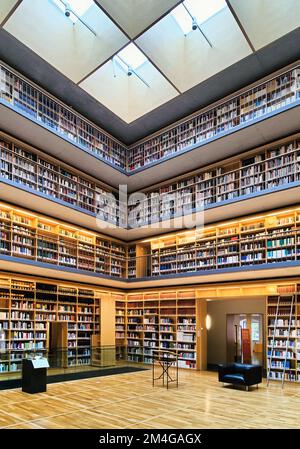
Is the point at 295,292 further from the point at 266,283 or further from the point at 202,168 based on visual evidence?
A: the point at 202,168

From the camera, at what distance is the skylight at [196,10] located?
859cm

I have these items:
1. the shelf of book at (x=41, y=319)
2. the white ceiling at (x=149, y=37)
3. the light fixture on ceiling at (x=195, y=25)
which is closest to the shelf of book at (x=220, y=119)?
the white ceiling at (x=149, y=37)

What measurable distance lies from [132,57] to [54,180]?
3885 mm

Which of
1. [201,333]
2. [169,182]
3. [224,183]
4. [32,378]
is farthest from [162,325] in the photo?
[32,378]

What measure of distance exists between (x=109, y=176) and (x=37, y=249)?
3.35m

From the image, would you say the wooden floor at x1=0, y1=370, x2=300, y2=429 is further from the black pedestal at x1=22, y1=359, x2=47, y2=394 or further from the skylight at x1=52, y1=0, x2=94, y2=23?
the skylight at x1=52, y1=0, x2=94, y2=23

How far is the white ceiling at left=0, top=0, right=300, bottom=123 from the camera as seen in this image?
7732 mm

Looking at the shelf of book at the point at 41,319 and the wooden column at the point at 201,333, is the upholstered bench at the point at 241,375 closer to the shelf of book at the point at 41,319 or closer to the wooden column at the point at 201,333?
the wooden column at the point at 201,333

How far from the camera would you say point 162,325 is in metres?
11.6

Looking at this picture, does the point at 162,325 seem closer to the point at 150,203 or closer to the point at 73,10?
Result: the point at 150,203

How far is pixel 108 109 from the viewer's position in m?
10.7

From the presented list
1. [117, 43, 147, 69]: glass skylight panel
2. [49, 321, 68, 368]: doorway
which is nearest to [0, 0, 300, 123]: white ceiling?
[117, 43, 147, 69]: glass skylight panel

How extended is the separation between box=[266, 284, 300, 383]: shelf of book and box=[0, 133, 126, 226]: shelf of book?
5.12m

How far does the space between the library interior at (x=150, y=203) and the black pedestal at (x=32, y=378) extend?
27 millimetres
